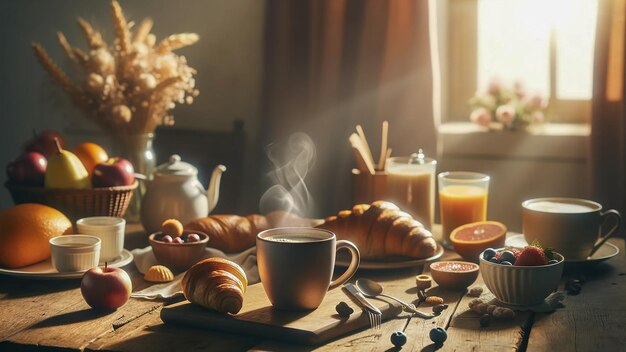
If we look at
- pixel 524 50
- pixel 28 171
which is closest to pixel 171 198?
pixel 28 171

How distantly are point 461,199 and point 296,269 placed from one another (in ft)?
2.07

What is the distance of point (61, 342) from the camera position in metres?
1.07

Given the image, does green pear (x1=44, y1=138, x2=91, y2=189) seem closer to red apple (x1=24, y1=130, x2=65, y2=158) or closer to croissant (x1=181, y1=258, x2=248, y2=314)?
red apple (x1=24, y1=130, x2=65, y2=158)

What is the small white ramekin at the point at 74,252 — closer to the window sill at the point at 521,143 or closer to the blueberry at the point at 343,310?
the blueberry at the point at 343,310

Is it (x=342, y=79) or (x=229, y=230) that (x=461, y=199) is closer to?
(x=229, y=230)

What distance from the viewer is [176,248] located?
1.43 m

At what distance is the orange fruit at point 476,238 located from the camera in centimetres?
150

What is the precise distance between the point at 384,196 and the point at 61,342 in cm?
86

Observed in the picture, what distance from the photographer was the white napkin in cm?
130

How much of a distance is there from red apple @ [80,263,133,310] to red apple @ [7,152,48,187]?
0.53 meters

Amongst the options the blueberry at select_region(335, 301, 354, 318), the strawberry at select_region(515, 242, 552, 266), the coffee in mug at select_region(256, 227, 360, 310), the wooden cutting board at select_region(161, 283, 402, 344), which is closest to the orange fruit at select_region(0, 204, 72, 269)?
the wooden cutting board at select_region(161, 283, 402, 344)

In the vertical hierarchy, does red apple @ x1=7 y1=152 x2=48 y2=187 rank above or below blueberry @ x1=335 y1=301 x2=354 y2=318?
above

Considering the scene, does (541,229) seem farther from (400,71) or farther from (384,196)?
(400,71)

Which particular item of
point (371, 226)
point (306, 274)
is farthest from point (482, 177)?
point (306, 274)
